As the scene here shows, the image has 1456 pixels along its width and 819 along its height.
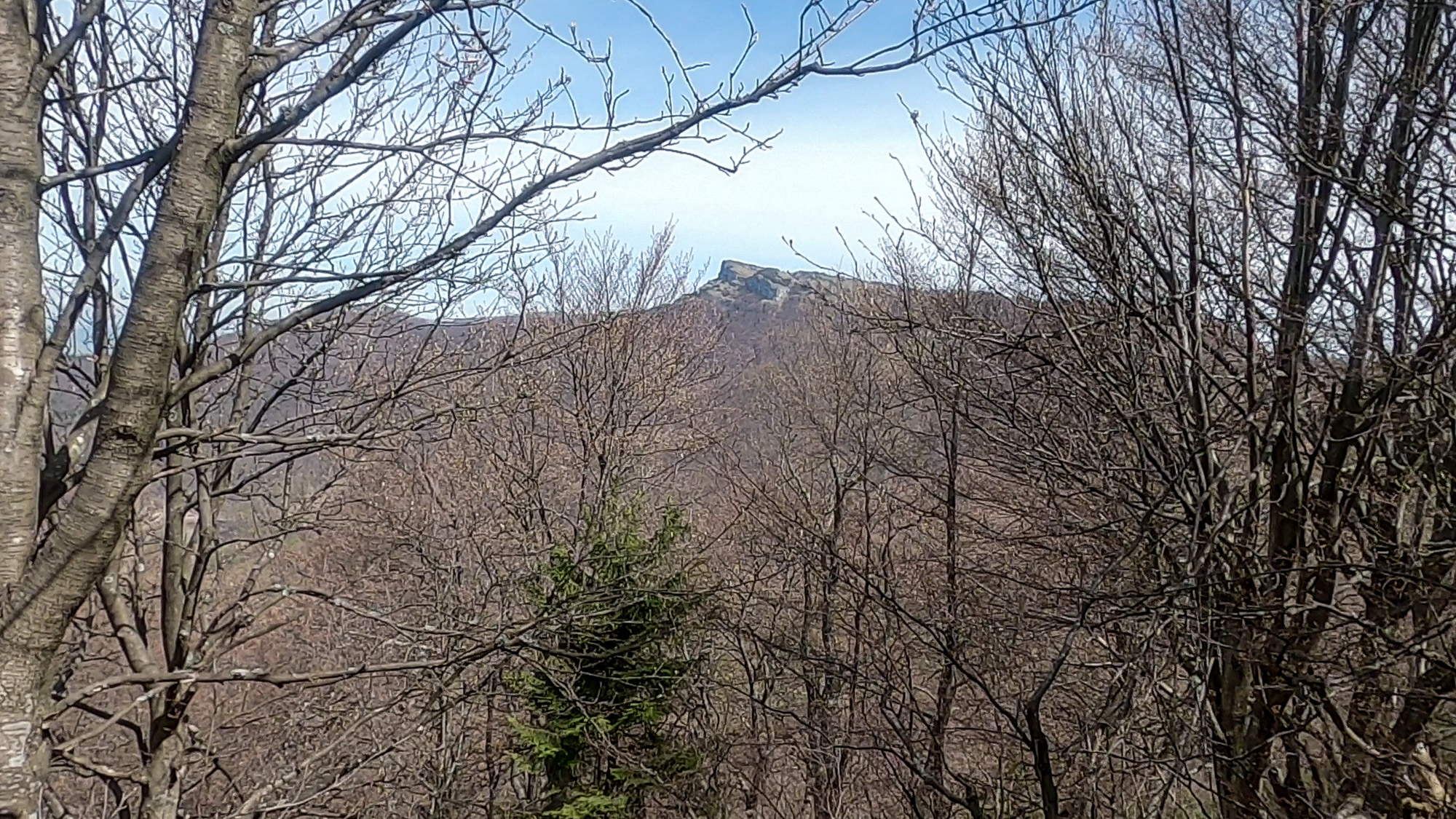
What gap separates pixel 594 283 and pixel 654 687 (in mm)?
6958

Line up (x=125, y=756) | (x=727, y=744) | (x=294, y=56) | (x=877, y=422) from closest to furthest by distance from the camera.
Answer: (x=294, y=56) < (x=125, y=756) < (x=727, y=744) < (x=877, y=422)

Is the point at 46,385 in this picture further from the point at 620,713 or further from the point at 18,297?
the point at 620,713

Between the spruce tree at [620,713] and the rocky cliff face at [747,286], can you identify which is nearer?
the spruce tree at [620,713]

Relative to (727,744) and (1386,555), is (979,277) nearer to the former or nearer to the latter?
(1386,555)

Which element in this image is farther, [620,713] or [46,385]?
[620,713]

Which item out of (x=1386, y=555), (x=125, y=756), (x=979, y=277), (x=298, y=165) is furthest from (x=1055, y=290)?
(x=125, y=756)

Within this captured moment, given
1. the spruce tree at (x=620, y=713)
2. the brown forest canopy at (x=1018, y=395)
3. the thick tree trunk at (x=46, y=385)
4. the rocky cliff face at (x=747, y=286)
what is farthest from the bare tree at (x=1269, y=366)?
the rocky cliff face at (x=747, y=286)

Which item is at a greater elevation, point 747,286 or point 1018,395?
point 747,286

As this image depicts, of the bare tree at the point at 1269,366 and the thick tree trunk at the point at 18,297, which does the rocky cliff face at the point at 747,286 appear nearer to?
the bare tree at the point at 1269,366

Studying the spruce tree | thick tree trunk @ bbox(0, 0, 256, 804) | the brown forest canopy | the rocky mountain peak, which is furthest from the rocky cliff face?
thick tree trunk @ bbox(0, 0, 256, 804)

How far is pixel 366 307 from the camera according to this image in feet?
14.4

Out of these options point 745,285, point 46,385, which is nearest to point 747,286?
point 745,285

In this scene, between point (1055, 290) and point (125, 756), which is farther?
point (125, 756)

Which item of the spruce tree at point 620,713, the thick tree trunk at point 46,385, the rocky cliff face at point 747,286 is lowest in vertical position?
the spruce tree at point 620,713
